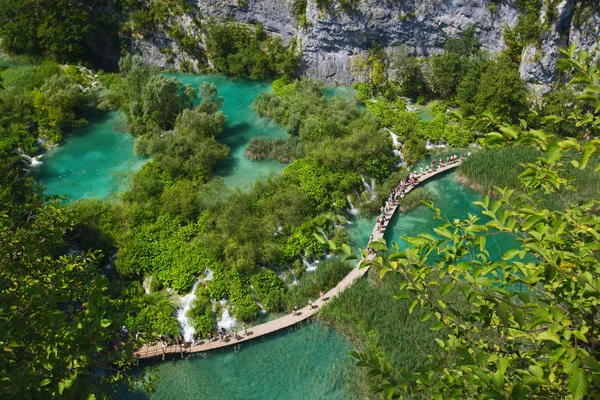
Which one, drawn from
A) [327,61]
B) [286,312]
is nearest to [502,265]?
[286,312]

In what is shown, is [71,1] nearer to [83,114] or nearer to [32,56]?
[32,56]

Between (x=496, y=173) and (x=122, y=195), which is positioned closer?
(x=122, y=195)

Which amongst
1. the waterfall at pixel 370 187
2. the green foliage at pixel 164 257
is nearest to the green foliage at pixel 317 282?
the green foliage at pixel 164 257

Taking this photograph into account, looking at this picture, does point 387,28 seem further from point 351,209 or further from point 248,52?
point 351,209

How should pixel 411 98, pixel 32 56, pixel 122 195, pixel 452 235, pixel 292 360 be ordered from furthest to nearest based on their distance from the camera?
pixel 32 56, pixel 411 98, pixel 122 195, pixel 292 360, pixel 452 235

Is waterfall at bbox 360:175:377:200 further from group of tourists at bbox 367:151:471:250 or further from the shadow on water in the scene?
the shadow on water

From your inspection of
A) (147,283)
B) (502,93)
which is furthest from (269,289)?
(502,93)

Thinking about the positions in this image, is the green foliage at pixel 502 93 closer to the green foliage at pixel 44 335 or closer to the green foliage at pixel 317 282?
the green foliage at pixel 317 282
